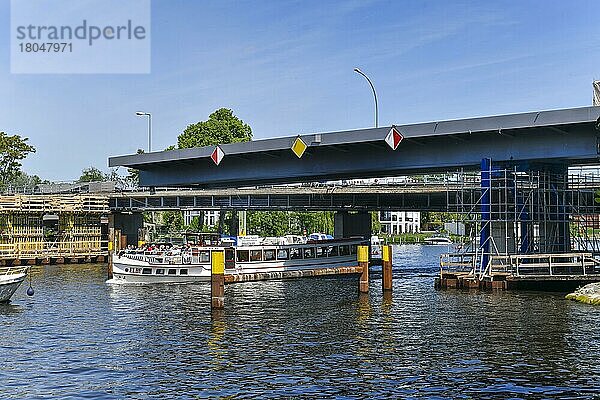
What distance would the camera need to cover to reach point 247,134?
129750mm

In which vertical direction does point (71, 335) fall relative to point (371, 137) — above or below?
below

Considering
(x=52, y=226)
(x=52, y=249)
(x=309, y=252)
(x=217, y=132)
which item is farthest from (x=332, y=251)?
(x=217, y=132)

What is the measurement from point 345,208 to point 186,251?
28.8m

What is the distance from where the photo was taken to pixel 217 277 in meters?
42.9

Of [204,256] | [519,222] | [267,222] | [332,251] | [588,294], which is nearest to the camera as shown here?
[588,294]

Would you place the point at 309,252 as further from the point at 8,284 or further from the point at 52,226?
the point at 52,226

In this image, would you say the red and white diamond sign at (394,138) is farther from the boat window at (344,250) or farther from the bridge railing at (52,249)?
the bridge railing at (52,249)

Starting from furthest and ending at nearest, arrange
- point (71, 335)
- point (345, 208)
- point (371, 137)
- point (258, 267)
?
point (345, 208), point (258, 267), point (371, 137), point (71, 335)

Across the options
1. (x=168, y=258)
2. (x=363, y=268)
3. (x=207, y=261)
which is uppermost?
(x=168, y=258)

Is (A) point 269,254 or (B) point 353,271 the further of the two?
(A) point 269,254

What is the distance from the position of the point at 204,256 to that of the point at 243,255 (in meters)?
3.08

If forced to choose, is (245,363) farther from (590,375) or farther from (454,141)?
(454,141)

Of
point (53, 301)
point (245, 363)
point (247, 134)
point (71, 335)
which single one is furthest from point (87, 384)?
point (247, 134)

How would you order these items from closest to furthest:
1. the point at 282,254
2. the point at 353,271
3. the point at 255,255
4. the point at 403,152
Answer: the point at 353,271 → the point at 403,152 → the point at 255,255 → the point at 282,254
